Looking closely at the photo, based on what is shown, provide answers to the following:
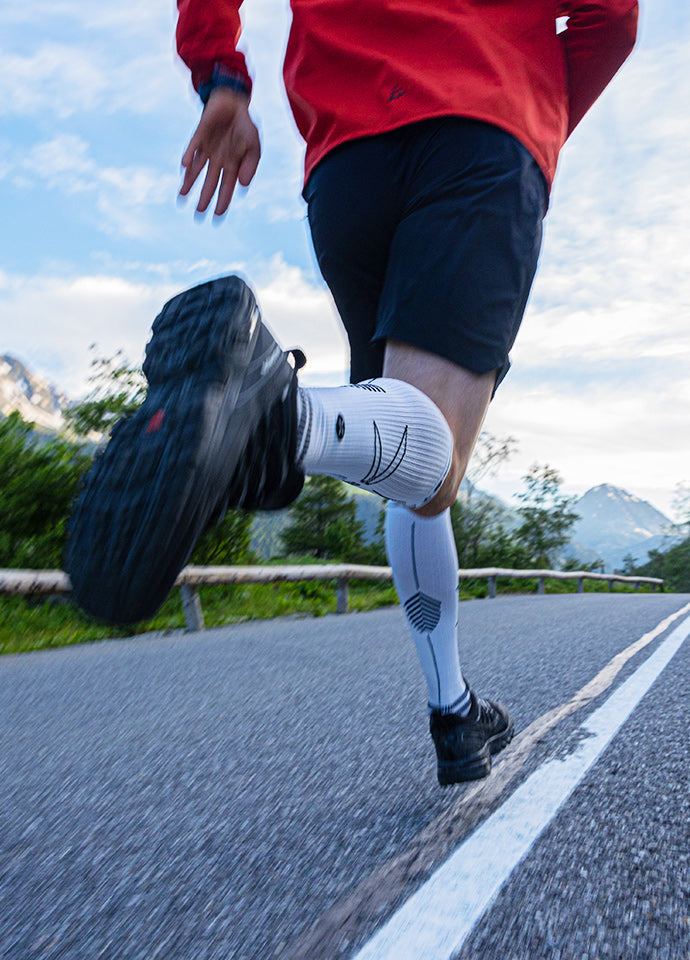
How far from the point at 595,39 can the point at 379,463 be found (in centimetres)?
114

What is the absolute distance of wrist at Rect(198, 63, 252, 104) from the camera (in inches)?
64.2

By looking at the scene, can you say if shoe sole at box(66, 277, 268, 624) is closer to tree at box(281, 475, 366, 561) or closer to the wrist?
the wrist

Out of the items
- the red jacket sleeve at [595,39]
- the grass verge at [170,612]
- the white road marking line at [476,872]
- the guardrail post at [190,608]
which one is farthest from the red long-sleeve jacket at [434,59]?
the guardrail post at [190,608]

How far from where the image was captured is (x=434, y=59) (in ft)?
4.84

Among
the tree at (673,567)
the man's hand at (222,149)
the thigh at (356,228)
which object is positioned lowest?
the thigh at (356,228)

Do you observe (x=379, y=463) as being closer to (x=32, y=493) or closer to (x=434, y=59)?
(x=434, y=59)

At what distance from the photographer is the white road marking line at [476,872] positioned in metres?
0.98

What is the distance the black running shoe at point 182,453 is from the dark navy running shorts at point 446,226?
1.29ft

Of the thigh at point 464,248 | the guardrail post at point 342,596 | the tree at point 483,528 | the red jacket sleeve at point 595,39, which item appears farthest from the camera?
the tree at point 483,528

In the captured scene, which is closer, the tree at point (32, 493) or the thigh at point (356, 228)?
the thigh at point (356, 228)

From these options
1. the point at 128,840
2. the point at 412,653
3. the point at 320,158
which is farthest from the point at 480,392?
the point at 412,653

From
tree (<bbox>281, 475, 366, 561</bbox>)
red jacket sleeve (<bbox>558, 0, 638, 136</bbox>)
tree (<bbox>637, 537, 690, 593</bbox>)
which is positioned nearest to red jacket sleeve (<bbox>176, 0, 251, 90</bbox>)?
red jacket sleeve (<bbox>558, 0, 638, 136</bbox>)

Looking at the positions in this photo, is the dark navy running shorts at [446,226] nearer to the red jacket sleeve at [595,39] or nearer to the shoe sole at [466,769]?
the red jacket sleeve at [595,39]

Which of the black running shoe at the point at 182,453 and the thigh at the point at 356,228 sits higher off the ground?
the thigh at the point at 356,228
